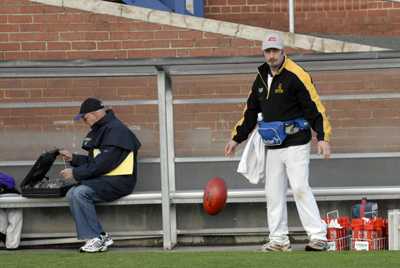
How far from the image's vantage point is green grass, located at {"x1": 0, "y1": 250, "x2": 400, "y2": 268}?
8.62 metres

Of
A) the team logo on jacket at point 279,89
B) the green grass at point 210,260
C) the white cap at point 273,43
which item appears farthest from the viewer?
the team logo on jacket at point 279,89

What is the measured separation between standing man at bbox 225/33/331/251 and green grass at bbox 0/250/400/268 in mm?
358

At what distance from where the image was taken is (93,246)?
32.9 ft

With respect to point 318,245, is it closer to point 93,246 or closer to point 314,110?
point 314,110

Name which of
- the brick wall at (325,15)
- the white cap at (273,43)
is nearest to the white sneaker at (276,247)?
the white cap at (273,43)

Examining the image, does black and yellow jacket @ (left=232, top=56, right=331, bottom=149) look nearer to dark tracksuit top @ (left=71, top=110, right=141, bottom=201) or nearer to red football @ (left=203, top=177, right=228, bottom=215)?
red football @ (left=203, top=177, right=228, bottom=215)

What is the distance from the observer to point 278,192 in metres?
9.48

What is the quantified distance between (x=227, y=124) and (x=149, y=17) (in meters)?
1.86

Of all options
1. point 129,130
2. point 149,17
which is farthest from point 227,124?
point 149,17

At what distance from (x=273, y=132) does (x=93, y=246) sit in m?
2.01

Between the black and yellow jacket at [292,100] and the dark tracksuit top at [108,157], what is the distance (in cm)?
146

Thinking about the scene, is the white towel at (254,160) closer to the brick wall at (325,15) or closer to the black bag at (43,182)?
the black bag at (43,182)

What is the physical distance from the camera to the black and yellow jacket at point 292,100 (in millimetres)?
9227

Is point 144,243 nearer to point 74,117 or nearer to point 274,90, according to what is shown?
point 74,117
